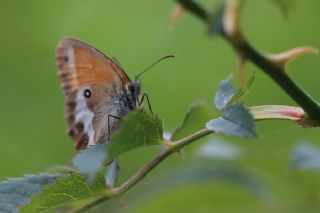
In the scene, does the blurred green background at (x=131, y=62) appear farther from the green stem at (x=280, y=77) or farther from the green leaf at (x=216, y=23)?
the green leaf at (x=216, y=23)

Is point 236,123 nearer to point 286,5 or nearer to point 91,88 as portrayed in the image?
point 286,5

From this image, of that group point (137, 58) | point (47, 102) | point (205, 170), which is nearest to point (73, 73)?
point (205, 170)

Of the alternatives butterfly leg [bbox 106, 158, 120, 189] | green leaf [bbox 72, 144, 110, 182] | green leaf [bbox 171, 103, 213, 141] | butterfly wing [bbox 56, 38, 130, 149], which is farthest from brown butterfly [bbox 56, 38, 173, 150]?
green leaf [bbox 72, 144, 110, 182]

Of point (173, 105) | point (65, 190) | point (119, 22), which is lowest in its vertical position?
point (65, 190)

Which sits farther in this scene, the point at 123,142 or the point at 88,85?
the point at 88,85

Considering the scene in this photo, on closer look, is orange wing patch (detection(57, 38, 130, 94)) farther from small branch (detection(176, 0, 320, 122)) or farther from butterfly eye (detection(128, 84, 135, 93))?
small branch (detection(176, 0, 320, 122))

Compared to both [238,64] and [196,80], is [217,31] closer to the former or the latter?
[238,64]

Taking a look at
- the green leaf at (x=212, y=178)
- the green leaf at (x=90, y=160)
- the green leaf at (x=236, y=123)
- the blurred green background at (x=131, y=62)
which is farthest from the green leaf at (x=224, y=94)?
the blurred green background at (x=131, y=62)

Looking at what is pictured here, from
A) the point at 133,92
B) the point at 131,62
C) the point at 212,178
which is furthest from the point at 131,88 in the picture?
the point at 131,62
